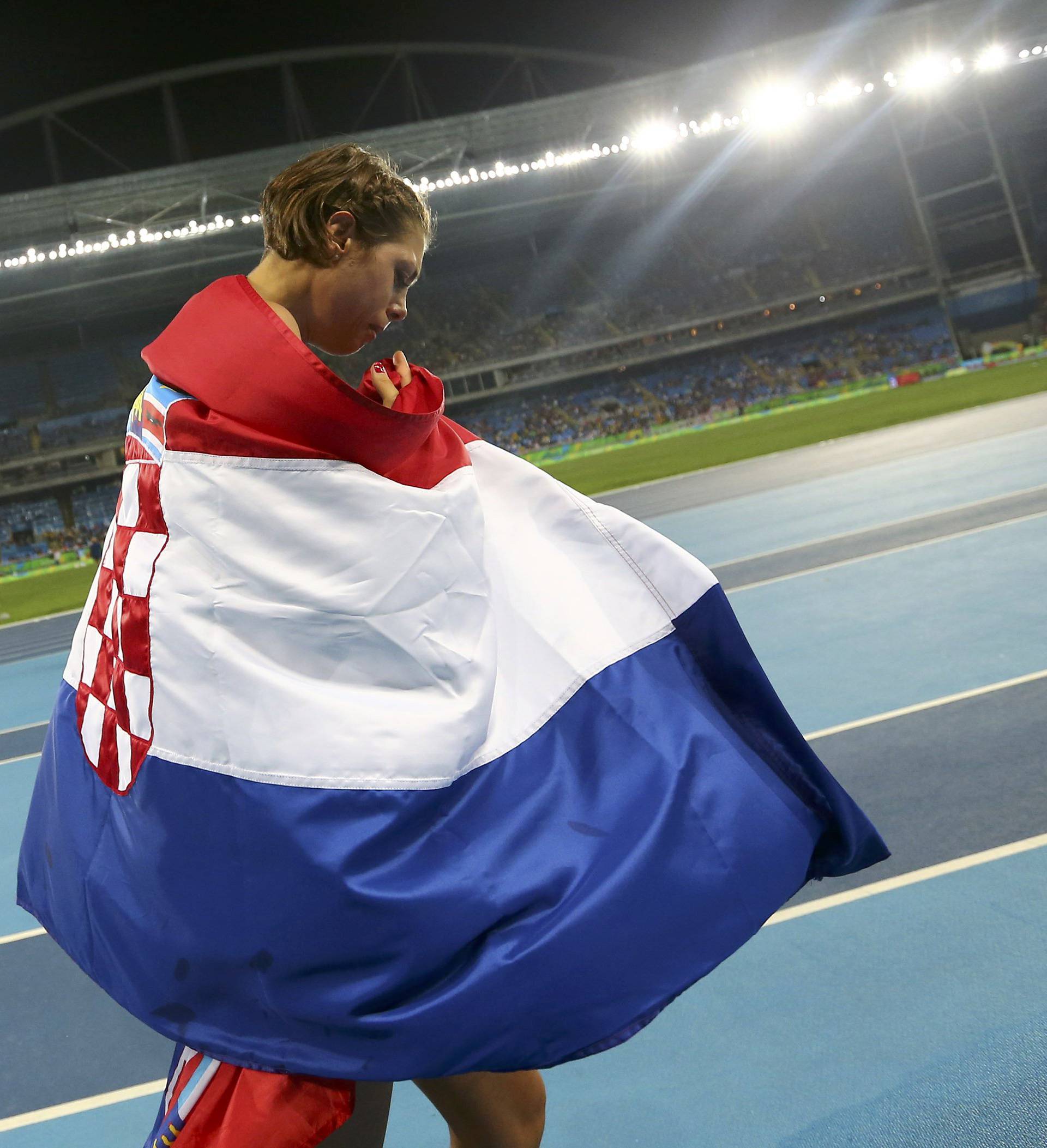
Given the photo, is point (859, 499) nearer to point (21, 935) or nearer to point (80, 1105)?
point (21, 935)

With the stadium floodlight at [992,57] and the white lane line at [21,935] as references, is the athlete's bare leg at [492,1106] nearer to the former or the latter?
the white lane line at [21,935]

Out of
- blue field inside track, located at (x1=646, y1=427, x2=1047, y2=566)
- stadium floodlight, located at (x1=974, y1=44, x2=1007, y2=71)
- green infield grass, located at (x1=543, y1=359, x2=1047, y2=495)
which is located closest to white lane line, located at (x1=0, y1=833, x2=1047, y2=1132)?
blue field inside track, located at (x1=646, y1=427, x2=1047, y2=566)

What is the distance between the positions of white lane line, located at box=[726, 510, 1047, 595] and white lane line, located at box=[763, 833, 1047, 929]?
492cm

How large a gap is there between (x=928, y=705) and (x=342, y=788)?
3.74 metres

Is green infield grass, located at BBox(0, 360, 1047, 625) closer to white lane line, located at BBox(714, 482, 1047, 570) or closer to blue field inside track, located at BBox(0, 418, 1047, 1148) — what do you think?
white lane line, located at BBox(714, 482, 1047, 570)

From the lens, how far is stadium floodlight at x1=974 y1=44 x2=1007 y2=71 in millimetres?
32688

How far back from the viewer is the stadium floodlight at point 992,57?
3269cm

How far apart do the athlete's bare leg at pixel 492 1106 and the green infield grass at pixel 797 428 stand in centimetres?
1900

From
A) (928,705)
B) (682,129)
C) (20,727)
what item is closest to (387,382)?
(928,705)

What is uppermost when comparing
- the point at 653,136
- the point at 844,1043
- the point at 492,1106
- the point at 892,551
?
the point at 653,136

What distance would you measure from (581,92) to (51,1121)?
31628mm

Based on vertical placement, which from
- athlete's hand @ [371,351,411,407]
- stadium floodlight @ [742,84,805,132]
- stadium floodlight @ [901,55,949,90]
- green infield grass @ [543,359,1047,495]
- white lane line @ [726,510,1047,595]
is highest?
stadium floodlight @ [742,84,805,132]

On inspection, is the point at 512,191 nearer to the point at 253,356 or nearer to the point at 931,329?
the point at 931,329

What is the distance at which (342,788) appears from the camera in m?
1.38
